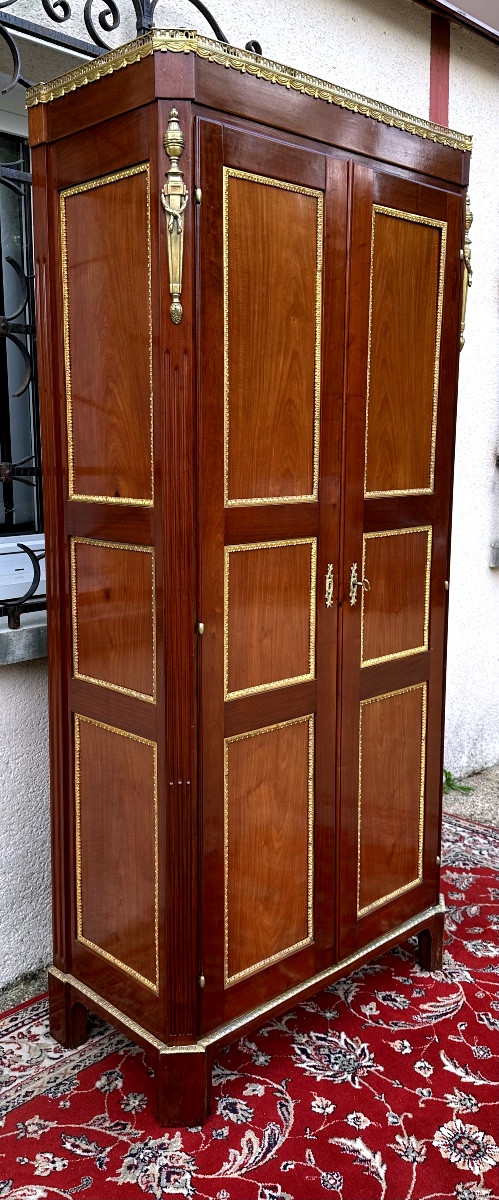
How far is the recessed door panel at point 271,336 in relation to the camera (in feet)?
Result: 6.14

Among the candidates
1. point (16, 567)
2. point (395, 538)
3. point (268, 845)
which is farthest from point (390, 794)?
point (16, 567)

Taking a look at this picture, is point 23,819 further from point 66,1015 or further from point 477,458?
point 477,458

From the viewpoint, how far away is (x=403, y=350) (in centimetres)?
226

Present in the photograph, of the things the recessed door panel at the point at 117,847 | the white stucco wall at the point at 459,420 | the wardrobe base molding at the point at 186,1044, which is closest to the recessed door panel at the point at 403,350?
the recessed door panel at the point at 117,847

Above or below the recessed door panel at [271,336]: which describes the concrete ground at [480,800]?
below

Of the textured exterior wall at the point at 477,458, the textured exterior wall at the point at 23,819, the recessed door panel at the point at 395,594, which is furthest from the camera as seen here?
the textured exterior wall at the point at 477,458

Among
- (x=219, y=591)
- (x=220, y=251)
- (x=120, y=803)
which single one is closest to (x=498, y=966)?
(x=120, y=803)

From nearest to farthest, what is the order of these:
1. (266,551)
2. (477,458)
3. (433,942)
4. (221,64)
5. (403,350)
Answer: (221,64) → (266,551) → (403,350) → (433,942) → (477,458)

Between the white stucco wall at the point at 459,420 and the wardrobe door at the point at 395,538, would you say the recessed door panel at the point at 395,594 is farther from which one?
the white stucco wall at the point at 459,420

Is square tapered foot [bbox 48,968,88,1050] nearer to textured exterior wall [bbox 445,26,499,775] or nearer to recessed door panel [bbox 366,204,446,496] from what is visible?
recessed door panel [bbox 366,204,446,496]

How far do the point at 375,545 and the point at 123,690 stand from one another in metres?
0.70

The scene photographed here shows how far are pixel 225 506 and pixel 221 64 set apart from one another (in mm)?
813

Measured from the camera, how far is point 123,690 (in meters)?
2.03

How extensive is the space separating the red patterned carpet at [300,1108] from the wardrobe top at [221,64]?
2.10 metres
